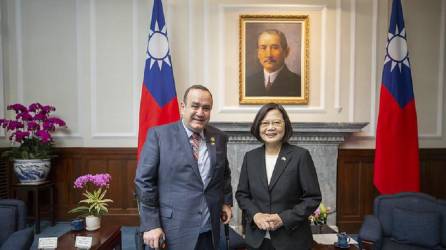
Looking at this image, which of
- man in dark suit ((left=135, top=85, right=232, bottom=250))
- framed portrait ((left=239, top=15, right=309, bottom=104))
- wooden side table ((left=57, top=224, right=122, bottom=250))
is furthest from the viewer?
framed portrait ((left=239, top=15, right=309, bottom=104))

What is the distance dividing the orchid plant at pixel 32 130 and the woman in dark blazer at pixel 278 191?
2947 mm

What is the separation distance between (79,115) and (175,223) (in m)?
3.06

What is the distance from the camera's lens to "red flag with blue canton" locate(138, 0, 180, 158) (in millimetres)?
3607

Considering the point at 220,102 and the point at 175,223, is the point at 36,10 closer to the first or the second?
the point at 220,102

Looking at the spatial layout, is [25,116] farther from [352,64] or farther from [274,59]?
[352,64]

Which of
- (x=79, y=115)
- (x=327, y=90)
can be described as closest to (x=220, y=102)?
(x=327, y=90)

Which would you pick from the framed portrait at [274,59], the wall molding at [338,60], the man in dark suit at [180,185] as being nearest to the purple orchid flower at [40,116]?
the framed portrait at [274,59]

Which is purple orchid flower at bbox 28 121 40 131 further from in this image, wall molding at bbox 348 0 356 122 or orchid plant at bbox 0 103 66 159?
wall molding at bbox 348 0 356 122

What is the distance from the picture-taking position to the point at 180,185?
58.6 inches

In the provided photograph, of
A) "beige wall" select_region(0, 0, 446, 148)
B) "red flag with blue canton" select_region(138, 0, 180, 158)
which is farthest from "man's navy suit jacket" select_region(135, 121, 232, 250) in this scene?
"beige wall" select_region(0, 0, 446, 148)

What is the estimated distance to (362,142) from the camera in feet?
→ 13.1

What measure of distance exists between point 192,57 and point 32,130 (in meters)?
2.03

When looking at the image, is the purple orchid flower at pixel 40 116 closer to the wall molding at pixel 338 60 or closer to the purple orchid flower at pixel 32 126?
the purple orchid flower at pixel 32 126

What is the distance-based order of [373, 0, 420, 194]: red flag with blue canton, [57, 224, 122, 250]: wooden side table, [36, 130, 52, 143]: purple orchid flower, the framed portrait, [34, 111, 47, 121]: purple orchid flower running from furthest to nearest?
the framed portrait
[34, 111, 47, 121]: purple orchid flower
[36, 130, 52, 143]: purple orchid flower
[373, 0, 420, 194]: red flag with blue canton
[57, 224, 122, 250]: wooden side table
